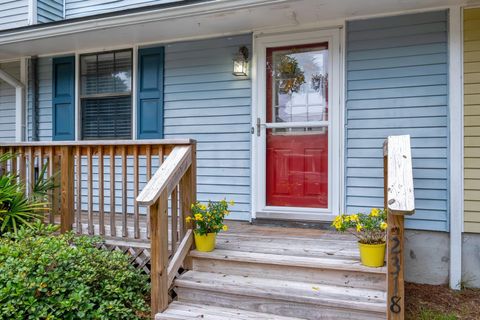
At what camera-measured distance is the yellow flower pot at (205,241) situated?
9.95ft

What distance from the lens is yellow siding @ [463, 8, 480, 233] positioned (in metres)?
3.43

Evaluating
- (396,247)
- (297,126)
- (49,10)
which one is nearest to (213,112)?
(297,126)

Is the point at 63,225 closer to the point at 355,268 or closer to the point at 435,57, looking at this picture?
the point at 355,268

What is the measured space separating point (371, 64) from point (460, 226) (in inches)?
69.1

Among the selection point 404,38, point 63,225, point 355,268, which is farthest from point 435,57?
point 63,225

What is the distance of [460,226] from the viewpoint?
3.45 m

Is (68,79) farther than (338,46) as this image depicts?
Yes

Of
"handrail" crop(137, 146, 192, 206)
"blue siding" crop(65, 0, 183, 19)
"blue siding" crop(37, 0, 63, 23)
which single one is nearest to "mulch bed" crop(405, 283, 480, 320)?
"handrail" crop(137, 146, 192, 206)

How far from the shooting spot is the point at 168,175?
2.69 meters

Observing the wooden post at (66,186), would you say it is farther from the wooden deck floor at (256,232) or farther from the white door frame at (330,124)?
the white door frame at (330,124)

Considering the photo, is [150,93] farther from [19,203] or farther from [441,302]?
[441,302]

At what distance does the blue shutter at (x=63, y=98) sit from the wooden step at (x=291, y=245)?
9.63 feet

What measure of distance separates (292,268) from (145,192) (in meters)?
1.22

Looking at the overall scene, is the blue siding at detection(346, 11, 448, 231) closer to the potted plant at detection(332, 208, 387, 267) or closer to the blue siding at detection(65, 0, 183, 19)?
the potted plant at detection(332, 208, 387, 267)
